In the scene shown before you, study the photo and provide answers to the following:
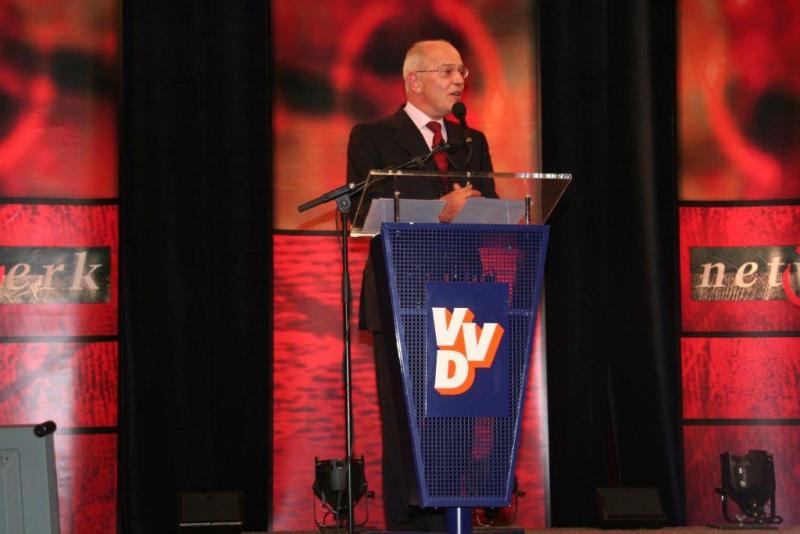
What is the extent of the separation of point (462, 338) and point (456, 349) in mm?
34

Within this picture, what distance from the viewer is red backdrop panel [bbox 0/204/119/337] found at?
199 inches

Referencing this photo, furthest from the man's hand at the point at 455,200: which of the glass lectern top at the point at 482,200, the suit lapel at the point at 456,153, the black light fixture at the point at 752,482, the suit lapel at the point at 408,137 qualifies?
the black light fixture at the point at 752,482

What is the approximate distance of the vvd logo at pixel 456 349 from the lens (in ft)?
9.30

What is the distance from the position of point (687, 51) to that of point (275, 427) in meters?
2.85

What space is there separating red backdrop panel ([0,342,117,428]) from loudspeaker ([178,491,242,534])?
650 mm

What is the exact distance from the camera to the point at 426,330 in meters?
2.84

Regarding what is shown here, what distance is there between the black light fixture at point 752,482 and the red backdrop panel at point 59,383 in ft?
9.67

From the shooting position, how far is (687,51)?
18.0ft

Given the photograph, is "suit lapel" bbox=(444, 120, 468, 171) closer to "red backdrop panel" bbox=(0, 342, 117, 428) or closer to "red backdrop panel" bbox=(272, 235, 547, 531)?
"red backdrop panel" bbox=(272, 235, 547, 531)

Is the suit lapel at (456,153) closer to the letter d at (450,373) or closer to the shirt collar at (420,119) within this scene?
the shirt collar at (420,119)

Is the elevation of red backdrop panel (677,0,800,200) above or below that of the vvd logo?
above

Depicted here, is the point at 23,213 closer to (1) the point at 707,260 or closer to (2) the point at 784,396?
(1) the point at 707,260

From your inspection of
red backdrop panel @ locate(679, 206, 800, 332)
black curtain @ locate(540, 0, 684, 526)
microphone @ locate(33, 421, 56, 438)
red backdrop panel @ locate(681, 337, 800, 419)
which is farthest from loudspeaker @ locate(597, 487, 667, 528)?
microphone @ locate(33, 421, 56, 438)

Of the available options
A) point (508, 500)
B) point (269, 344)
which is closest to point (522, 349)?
point (508, 500)
